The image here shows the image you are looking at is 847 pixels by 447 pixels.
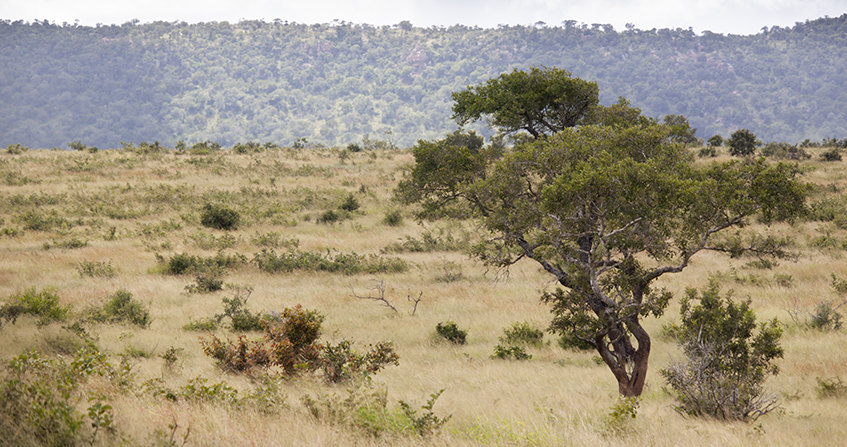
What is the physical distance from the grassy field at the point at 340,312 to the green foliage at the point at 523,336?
16.3 inches

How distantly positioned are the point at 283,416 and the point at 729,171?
8.49m

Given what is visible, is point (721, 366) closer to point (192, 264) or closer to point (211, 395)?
point (211, 395)

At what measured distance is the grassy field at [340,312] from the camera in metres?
6.62

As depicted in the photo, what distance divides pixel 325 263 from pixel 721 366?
1812cm

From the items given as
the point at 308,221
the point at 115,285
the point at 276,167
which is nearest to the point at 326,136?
the point at 276,167

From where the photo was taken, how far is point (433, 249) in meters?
30.1

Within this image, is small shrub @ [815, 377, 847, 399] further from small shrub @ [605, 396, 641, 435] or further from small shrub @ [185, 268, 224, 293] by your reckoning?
small shrub @ [185, 268, 224, 293]

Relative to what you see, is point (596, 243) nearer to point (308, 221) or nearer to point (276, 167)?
point (308, 221)

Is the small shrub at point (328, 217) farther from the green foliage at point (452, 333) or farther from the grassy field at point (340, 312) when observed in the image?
the green foliage at point (452, 333)

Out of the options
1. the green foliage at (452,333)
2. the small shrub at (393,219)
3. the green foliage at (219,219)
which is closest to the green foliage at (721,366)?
the green foliage at (452,333)

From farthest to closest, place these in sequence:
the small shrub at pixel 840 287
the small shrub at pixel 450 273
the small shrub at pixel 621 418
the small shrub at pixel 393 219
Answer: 1. the small shrub at pixel 393 219
2. the small shrub at pixel 450 273
3. the small shrub at pixel 840 287
4. the small shrub at pixel 621 418

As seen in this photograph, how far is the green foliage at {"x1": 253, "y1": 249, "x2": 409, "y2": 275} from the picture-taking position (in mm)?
24375

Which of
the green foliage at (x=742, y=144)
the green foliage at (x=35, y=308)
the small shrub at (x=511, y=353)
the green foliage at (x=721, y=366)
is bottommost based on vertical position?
the small shrub at (x=511, y=353)

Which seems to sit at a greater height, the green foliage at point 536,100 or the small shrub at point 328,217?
the green foliage at point 536,100
